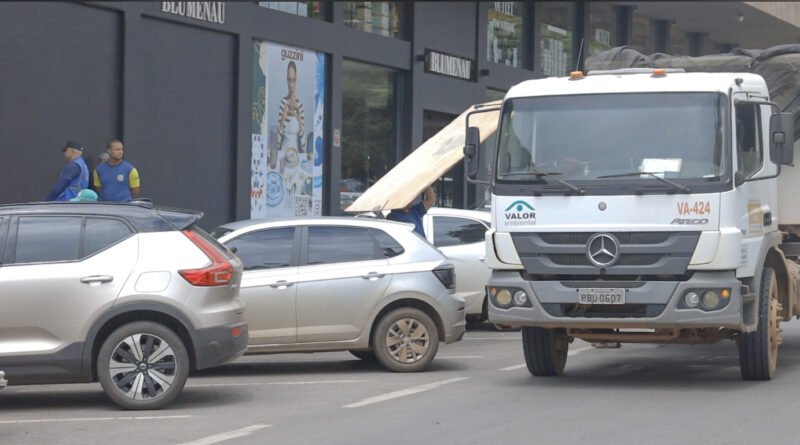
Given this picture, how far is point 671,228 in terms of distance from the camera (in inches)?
454

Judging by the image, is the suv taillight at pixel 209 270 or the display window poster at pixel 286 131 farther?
the display window poster at pixel 286 131

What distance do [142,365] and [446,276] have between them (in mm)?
3918

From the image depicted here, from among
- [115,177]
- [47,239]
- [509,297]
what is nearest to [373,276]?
[509,297]

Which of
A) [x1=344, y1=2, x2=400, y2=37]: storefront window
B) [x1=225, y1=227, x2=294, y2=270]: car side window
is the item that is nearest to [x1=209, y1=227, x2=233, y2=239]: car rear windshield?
[x1=225, y1=227, x2=294, y2=270]: car side window

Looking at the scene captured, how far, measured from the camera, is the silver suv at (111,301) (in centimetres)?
1067

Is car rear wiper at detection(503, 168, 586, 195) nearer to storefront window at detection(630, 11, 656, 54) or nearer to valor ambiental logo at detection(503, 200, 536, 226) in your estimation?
valor ambiental logo at detection(503, 200, 536, 226)

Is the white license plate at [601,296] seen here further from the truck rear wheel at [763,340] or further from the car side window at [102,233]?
the car side window at [102,233]

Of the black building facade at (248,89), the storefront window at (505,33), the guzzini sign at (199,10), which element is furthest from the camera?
the storefront window at (505,33)

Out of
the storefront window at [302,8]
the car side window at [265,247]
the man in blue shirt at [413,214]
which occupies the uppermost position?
the storefront window at [302,8]

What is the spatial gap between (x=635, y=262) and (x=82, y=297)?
4.72 m

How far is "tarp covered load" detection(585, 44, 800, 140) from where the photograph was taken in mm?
13914

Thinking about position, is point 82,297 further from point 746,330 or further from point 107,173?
point 107,173

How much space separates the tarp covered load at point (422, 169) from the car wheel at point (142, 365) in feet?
22.0

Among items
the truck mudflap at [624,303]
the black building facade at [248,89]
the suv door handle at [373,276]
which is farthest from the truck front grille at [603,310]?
the black building facade at [248,89]
